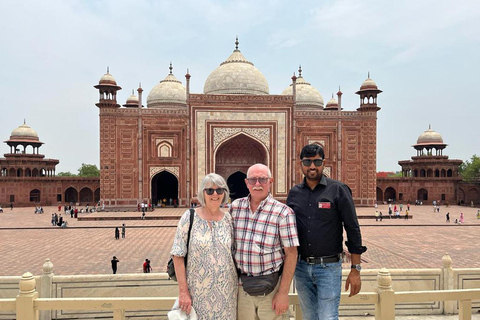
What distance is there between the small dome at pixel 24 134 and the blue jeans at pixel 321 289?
34576 millimetres

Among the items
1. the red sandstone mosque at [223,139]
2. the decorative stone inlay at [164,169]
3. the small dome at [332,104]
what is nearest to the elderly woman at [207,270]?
the red sandstone mosque at [223,139]

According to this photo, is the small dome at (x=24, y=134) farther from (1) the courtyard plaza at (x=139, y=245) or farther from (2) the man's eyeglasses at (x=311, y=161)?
(2) the man's eyeglasses at (x=311, y=161)

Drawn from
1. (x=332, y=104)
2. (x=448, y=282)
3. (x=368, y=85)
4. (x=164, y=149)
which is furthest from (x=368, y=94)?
(x=448, y=282)

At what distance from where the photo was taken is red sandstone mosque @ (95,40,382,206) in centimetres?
2247

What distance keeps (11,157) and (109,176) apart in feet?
42.8

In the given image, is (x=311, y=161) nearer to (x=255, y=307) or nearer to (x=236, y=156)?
(x=255, y=307)

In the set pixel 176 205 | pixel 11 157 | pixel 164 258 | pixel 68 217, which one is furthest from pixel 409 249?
pixel 11 157

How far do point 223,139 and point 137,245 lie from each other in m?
12.5

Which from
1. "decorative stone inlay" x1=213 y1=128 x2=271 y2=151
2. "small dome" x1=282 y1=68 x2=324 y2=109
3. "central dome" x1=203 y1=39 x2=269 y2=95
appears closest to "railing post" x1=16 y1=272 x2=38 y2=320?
"decorative stone inlay" x1=213 y1=128 x2=271 y2=151

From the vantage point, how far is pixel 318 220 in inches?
91.1

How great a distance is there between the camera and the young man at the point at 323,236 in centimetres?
231

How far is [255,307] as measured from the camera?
7.48 ft

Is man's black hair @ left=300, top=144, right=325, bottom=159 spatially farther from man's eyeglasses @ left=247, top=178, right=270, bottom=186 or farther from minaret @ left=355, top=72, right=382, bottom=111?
minaret @ left=355, top=72, right=382, bottom=111

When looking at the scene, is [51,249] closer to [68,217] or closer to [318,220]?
[68,217]
